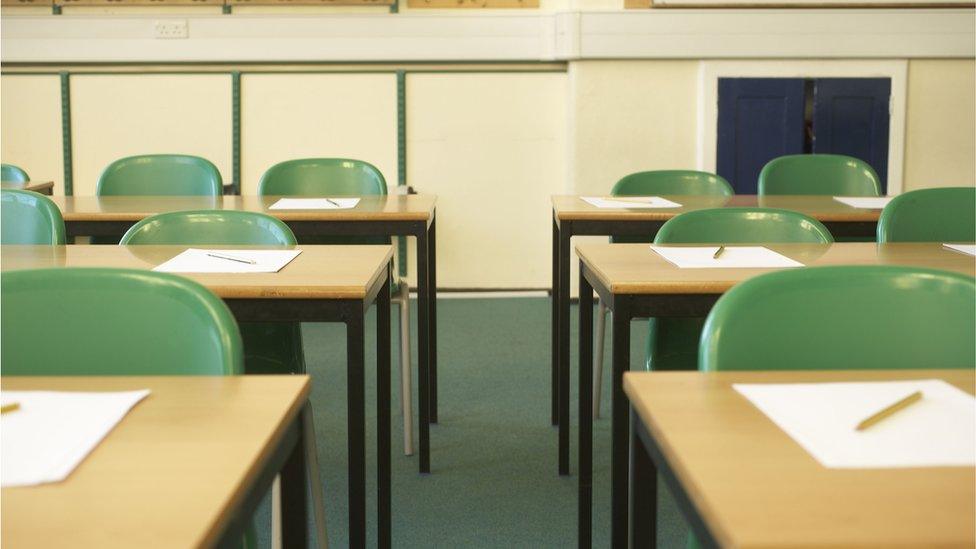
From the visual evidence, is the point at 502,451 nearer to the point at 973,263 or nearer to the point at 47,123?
the point at 973,263

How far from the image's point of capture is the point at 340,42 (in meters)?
4.95

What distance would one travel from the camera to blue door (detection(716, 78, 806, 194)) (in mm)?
4977

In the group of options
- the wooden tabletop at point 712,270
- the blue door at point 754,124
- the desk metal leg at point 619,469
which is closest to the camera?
the desk metal leg at point 619,469

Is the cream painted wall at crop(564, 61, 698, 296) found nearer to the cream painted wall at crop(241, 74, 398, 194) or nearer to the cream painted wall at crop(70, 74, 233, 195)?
the cream painted wall at crop(241, 74, 398, 194)

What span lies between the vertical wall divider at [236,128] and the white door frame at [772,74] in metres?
2.26

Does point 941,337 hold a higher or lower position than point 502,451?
higher

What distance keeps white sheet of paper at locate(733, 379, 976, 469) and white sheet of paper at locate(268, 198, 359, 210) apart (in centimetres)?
210

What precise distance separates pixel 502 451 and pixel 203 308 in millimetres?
1770

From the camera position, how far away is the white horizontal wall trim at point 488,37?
16.0ft

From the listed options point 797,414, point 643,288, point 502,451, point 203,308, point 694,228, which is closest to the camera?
point 797,414

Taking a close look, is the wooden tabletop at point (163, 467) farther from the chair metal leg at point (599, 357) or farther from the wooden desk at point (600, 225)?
the chair metal leg at point (599, 357)

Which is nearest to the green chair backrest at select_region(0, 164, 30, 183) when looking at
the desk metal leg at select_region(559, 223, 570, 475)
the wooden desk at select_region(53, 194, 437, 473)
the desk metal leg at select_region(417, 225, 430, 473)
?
the wooden desk at select_region(53, 194, 437, 473)

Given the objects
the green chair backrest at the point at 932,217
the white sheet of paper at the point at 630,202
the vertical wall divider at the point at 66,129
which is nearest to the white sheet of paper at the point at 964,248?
the green chair backrest at the point at 932,217

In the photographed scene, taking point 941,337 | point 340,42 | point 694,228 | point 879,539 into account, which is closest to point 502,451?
point 694,228
